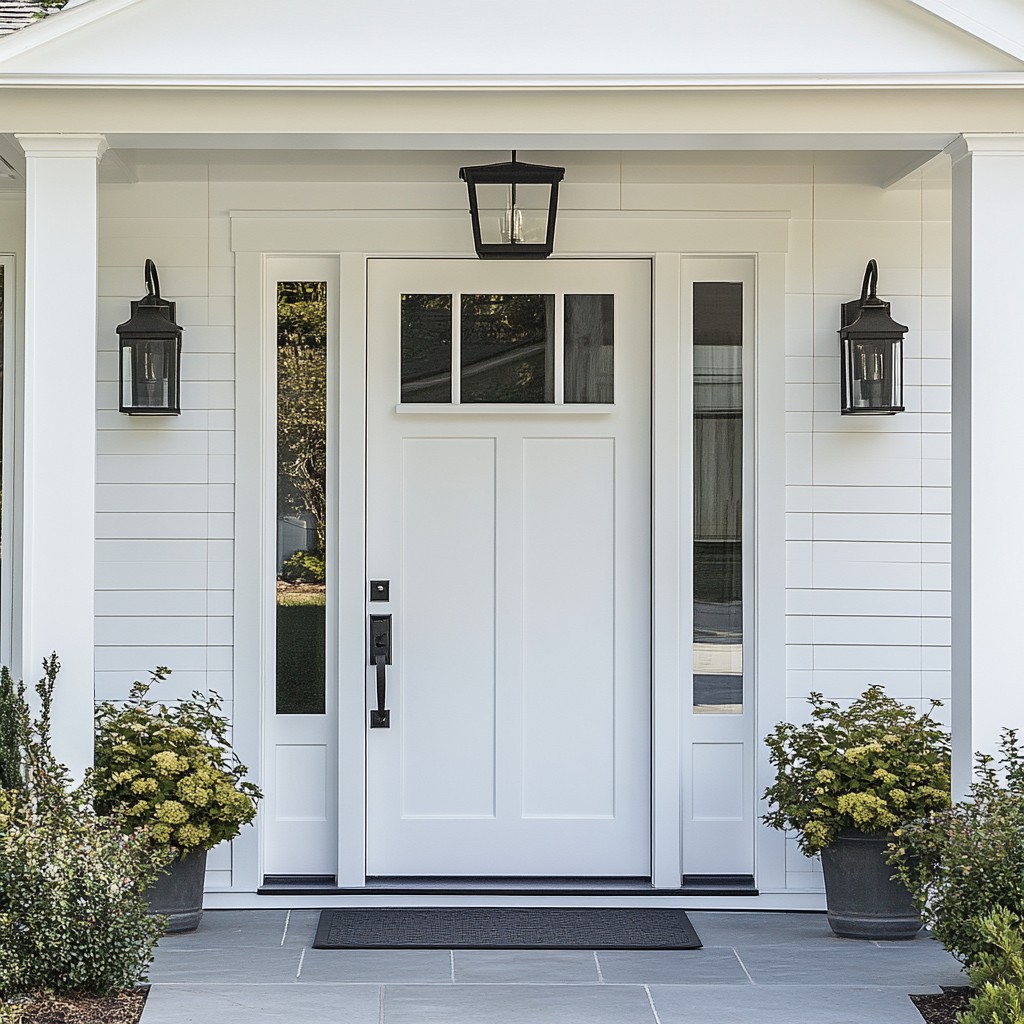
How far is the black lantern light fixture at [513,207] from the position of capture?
4238mm

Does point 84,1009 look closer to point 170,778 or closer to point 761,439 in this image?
point 170,778

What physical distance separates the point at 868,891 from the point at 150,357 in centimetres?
311

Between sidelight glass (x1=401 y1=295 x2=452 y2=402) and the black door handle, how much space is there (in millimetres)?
851

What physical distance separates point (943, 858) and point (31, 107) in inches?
132

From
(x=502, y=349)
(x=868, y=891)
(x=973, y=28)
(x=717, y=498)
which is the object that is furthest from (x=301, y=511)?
(x=973, y=28)

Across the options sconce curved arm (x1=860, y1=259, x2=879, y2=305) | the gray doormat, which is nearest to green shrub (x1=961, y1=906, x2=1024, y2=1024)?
the gray doormat

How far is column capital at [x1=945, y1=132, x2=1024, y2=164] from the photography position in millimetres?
3818

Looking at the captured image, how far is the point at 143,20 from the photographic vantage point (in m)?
3.72

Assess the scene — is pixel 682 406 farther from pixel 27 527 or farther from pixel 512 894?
pixel 27 527

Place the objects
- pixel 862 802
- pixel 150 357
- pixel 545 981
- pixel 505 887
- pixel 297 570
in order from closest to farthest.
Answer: pixel 545 981 < pixel 862 802 < pixel 150 357 < pixel 505 887 < pixel 297 570

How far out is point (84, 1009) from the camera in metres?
3.49

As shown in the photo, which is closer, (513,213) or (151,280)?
(513,213)

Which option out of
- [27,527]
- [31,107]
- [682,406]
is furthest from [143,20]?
[682,406]

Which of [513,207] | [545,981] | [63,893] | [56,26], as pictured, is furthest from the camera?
[513,207]
